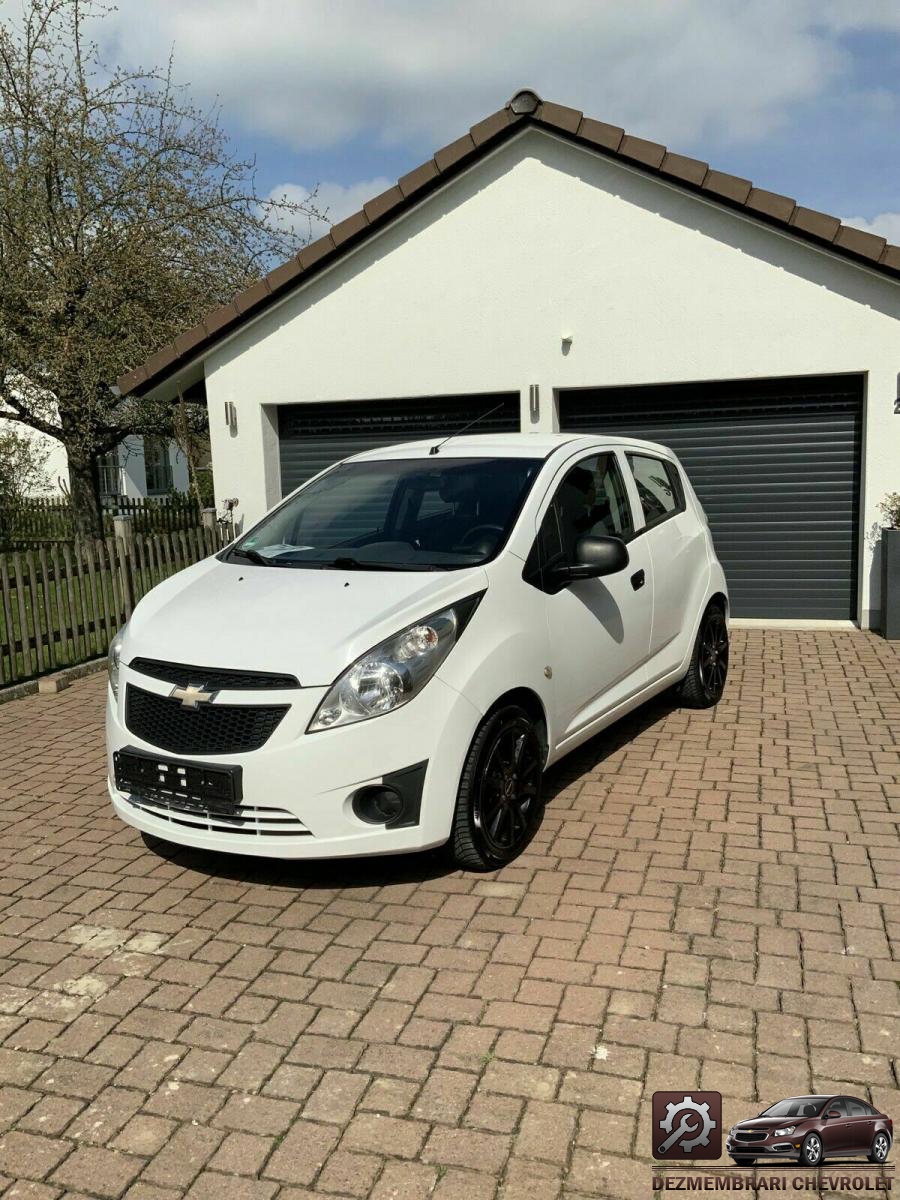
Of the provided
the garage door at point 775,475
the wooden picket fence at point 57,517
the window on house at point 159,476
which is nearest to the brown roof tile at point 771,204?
the garage door at point 775,475

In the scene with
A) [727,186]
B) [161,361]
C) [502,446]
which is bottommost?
[502,446]

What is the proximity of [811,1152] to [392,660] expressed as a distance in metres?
2.14

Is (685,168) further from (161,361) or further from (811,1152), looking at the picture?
(811,1152)

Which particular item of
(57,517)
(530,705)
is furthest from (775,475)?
(57,517)

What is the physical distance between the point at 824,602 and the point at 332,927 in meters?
7.68

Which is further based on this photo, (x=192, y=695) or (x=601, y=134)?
(x=601, y=134)

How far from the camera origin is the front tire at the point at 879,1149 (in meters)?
2.66

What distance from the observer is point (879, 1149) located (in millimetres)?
2672

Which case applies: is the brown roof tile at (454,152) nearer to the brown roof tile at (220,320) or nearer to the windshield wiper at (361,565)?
the brown roof tile at (220,320)

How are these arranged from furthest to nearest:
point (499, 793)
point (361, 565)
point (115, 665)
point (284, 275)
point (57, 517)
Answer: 1. point (57, 517)
2. point (284, 275)
3. point (361, 565)
4. point (115, 665)
5. point (499, 793)

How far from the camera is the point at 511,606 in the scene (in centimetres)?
451

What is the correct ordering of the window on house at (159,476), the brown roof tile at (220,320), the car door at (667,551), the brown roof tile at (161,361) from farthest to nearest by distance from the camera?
the window on house at (159,476)
the brown roof tile at (161,361)
the brown roof tile at (220,320)
the car door at (667,551)

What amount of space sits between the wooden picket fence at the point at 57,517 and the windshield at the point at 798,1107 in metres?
18.0

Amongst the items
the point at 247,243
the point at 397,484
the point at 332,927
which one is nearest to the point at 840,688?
the point at 397,484
